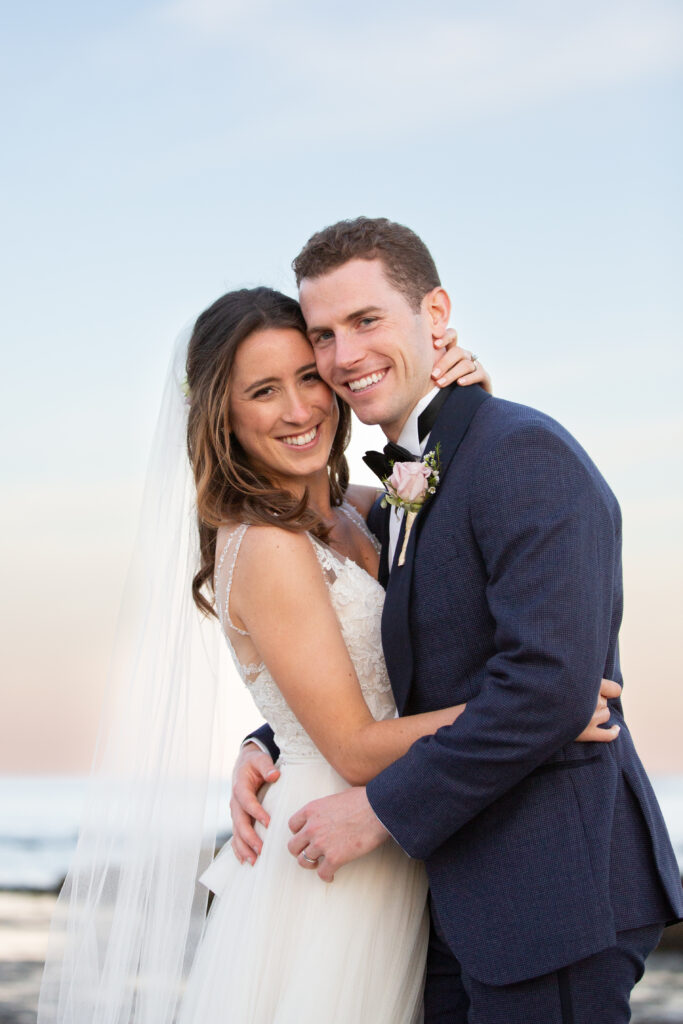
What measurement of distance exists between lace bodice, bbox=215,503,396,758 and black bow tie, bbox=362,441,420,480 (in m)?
0.29

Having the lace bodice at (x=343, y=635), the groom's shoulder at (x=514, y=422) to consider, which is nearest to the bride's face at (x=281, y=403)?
the lace bodice at (x=343, y=635)

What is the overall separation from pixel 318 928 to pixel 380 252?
5.97 feet

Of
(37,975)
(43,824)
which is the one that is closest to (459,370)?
(37,975)

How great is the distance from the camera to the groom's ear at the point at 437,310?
114 inches

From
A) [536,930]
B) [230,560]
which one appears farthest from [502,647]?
[230,560]

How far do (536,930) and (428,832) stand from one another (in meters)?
0.30

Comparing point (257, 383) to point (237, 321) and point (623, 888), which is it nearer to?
point (237, 321)

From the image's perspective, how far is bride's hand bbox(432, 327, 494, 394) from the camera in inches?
107

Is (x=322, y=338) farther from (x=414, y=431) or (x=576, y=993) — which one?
(x=576, y=993)

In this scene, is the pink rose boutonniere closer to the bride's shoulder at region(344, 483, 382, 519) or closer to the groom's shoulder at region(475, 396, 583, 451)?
the groom's shoulder at region(475, 396, 583, 451)

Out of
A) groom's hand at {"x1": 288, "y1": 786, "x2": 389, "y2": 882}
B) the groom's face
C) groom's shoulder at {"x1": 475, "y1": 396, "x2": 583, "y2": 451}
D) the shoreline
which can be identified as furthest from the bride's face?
the shoreline

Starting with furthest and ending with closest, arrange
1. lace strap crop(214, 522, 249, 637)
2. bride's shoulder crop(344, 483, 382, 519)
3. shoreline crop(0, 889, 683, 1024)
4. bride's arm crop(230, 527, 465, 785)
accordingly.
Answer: shoreline crop(0, 889, 683, 1024)
bride's shoulder crop(344, 483, 382, 519)
lace strap crop(214, 522, 249, 637)
bride's arm crop(230, 527, 465, 785)

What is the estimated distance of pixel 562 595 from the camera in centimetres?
212

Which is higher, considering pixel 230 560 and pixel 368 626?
pixel 230 560
